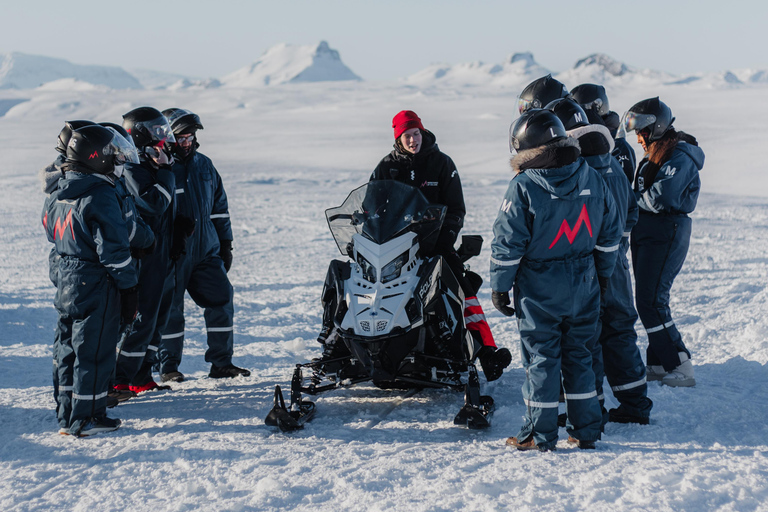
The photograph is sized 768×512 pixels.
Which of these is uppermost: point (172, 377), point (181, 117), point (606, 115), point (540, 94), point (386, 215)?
point (540, 94)

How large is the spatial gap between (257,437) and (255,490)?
29.1 inches

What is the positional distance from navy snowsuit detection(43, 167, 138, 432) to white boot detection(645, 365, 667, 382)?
3.39m

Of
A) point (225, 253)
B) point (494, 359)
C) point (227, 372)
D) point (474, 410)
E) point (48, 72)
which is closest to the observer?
point (474, 410)

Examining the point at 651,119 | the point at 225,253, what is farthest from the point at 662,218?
the point at 225,253

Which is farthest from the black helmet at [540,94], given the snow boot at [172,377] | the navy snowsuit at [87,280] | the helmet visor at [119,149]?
the snow boot at [172,377]

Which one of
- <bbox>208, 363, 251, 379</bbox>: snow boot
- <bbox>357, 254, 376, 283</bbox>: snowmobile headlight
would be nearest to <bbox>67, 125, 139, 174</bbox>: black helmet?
<bbox>357, 254, 376, 283</bbox>: snowmobile headlight

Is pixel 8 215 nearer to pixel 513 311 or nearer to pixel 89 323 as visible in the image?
pixel 89 323

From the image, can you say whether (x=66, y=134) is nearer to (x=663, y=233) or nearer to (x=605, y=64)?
(x=663, y=233)

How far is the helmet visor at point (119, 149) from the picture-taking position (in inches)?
149

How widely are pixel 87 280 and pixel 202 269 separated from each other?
1355 mm

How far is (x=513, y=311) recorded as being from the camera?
348cm

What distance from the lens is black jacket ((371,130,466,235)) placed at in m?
4.79

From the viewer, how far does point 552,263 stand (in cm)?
334

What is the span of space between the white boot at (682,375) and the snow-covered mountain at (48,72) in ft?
494
